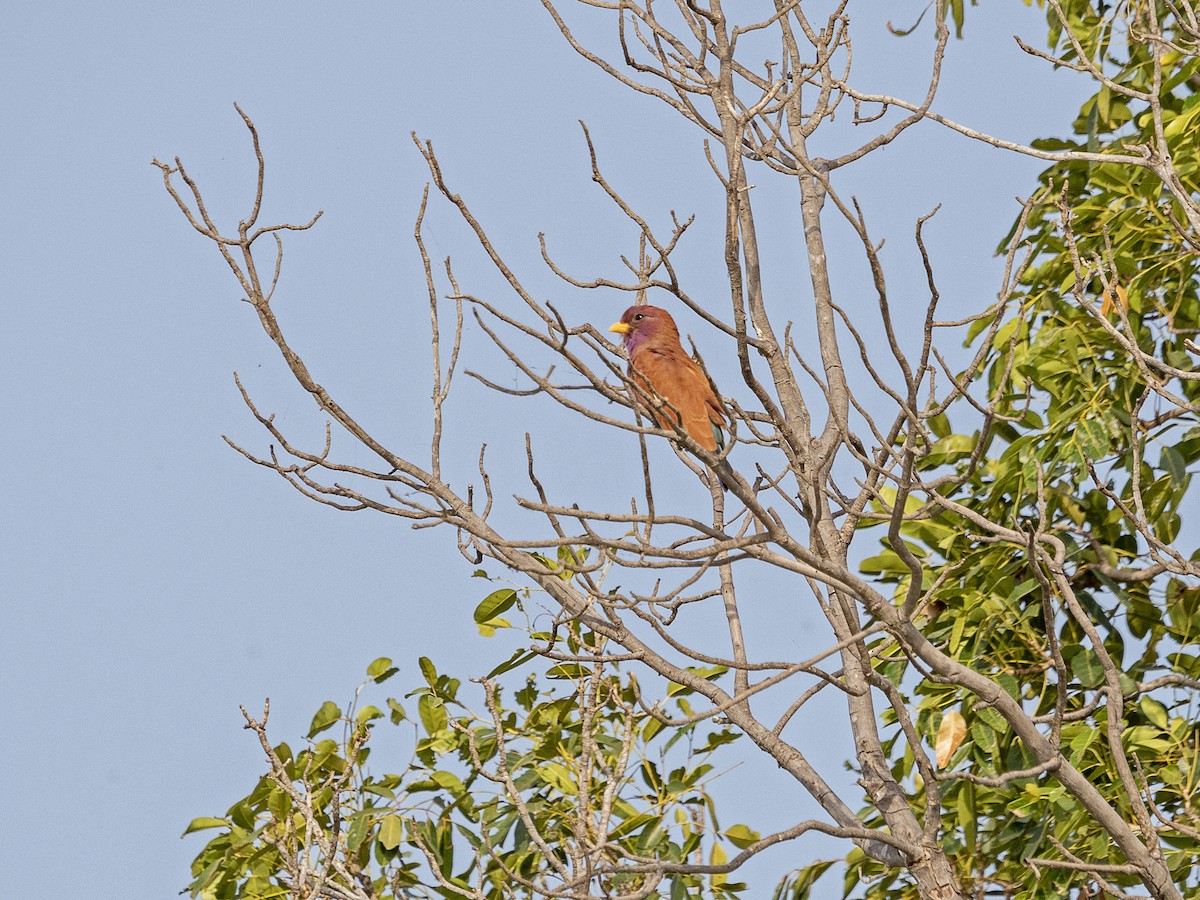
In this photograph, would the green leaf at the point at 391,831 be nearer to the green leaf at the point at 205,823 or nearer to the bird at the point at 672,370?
the green leaf at the point at 205,823

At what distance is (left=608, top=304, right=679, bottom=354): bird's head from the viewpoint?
4.64 m

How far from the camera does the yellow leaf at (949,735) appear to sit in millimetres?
3951

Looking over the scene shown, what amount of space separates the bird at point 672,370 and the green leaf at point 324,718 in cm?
141

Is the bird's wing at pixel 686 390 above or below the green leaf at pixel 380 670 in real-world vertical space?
above

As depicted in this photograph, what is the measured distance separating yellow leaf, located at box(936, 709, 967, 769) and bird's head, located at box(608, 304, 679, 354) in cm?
148

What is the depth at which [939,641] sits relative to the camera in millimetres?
4219

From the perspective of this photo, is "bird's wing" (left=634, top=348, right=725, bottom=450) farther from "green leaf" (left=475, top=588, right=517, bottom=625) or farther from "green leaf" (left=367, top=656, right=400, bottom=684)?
"green leaf" (left=367, top=656, right=400, bottom=684)

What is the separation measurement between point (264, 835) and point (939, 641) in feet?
6.64

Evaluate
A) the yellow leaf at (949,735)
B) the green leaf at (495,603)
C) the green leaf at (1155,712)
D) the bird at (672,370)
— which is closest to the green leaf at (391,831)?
the green leaf at (495,603)

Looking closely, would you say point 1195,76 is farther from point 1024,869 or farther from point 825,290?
point 1024,869

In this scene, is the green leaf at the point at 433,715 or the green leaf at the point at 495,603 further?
the green leaf at the point at 433,715

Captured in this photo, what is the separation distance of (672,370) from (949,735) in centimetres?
133

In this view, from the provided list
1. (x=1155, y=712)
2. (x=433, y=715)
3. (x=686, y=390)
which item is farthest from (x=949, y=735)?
(x=433, y=715)

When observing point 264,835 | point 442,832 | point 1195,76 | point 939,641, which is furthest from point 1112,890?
point 1195,76
